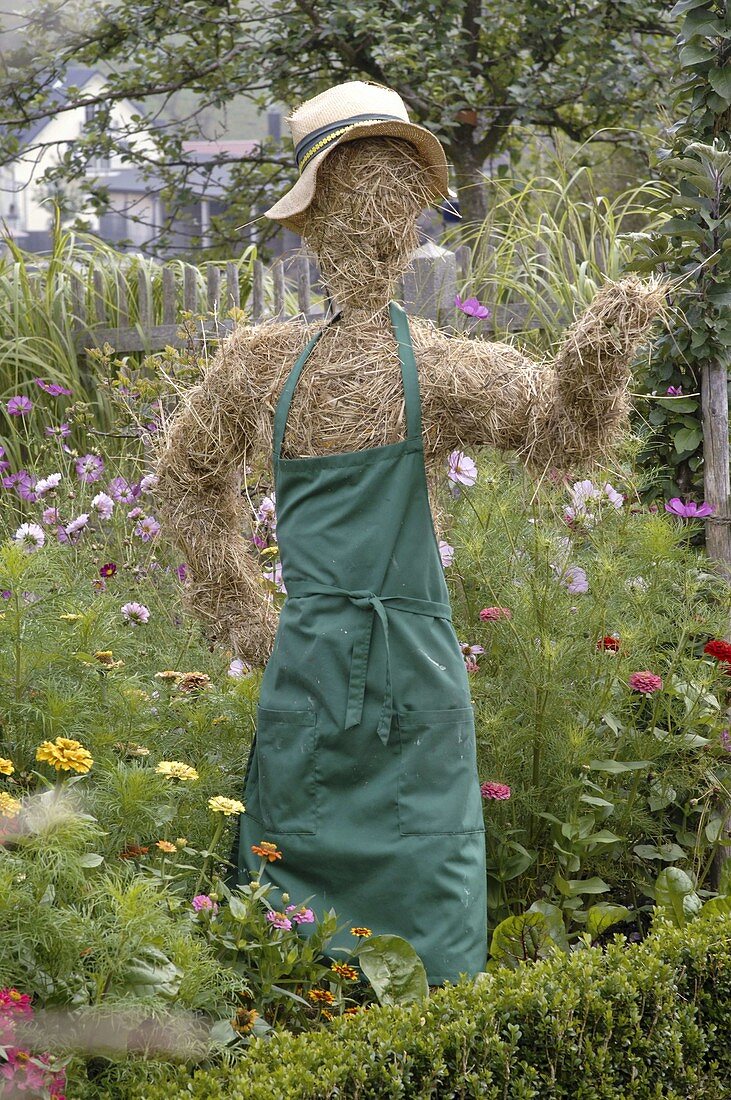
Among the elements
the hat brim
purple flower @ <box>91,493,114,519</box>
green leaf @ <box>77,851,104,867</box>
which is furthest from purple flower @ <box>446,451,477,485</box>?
green leaf @ <box>77,851,104,867</box>

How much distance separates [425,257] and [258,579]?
2.29 metres

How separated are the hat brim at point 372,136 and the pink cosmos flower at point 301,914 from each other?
1351 millimetres

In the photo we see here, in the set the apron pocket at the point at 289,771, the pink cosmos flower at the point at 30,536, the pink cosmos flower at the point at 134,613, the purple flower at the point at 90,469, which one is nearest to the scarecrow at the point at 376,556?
the apron pocket at the point at 289,771

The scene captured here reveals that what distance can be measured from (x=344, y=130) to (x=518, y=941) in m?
1.77

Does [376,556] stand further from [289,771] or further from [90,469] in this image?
[90,469]

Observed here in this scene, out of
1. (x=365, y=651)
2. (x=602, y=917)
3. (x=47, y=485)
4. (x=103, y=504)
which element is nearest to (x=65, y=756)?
(x=365, y=651)

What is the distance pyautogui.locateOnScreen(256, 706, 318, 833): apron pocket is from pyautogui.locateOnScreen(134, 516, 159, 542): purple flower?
1354 mm

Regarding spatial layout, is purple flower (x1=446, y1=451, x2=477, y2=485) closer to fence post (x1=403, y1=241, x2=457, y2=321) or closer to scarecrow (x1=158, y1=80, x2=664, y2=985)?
scarecrow (x1=158, y1=80, x2=664, y2=985)

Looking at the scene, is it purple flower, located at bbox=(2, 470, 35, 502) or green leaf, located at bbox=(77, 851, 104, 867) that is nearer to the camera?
green leaf, located at bbox=(77, 851, 104, 867)

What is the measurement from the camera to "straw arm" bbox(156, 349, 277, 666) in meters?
2.67

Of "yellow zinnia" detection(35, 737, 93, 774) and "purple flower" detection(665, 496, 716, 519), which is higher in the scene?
"purple flower" detection(665, 496, 716, 519)

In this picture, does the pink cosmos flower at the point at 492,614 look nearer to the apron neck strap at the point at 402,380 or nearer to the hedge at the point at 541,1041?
the apron neck strap at the point at 402,380

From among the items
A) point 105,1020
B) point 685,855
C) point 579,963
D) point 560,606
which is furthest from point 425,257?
point 105,1020

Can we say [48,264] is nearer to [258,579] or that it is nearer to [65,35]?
[65,35]
